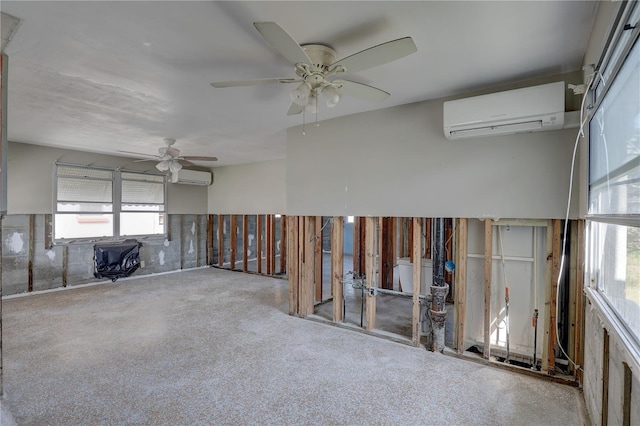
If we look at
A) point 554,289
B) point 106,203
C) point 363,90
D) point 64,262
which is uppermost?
point 363,90

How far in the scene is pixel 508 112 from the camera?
2496 mm

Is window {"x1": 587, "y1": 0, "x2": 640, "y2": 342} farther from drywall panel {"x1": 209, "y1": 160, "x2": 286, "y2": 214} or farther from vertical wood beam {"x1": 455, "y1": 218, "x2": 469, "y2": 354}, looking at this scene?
drywall panel {"x1": 209, "y1": 160, "x2": 286, "y2": 214}

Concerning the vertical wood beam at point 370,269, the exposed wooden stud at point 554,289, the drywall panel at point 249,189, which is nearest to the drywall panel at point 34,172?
the drywall panel at point 249,189

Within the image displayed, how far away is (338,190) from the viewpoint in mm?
3848

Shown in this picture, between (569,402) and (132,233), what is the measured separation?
766 centimetres

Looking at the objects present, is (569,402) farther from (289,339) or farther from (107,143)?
(107,143)

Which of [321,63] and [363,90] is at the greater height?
[321,63]

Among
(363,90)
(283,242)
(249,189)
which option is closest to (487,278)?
(363,90)

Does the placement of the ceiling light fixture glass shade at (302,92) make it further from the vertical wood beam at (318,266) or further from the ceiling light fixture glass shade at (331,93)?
the vertical wood beam at (318,266)

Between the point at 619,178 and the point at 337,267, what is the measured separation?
2.94 m

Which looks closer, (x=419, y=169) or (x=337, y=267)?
(x=419, y=169)

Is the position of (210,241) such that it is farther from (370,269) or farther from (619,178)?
(619,178)

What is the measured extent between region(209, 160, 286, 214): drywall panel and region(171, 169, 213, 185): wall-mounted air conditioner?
226 mm

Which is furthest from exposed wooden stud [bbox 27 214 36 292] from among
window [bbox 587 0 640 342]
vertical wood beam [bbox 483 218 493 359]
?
window [bbox 587 0 640 342]
